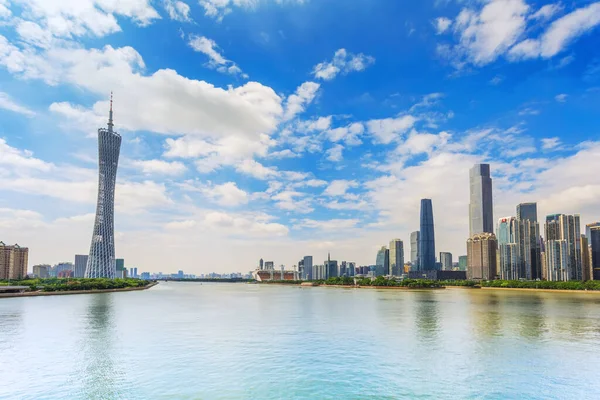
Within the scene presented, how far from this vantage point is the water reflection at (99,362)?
26.7 m

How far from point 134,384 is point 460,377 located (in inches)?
859

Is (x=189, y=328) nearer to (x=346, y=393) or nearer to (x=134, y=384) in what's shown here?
Result: (x=134, y=384)

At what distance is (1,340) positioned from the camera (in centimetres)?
4366

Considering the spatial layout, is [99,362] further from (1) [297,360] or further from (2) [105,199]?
(2) [105,199]

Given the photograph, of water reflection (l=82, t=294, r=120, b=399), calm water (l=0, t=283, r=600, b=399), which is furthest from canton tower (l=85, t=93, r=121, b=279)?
water reflection (l=82, t=294, r=120, b=399)

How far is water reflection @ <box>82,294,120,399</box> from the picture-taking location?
1051 inches

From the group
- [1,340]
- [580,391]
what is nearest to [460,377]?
[580,391]

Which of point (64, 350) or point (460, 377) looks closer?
point (460, 377)

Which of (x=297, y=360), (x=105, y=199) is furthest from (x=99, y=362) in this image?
(x=105, y=199)

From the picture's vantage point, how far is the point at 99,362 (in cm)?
3409

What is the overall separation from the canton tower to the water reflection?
478 ft

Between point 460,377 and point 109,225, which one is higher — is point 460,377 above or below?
below

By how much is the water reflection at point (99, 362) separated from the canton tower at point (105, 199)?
145625 millimetres

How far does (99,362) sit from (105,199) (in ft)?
562
